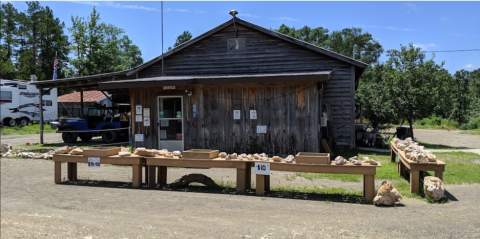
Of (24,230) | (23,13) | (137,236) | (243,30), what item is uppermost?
(243,30)

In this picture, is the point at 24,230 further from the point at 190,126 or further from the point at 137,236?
the point at 190,126

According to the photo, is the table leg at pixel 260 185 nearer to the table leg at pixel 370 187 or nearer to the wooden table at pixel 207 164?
the wooden table at pixel 207 164

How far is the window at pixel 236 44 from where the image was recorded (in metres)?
15.0

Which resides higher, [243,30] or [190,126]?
[243,30]

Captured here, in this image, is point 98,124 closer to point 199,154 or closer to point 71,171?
point 71,171

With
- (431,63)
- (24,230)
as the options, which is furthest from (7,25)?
(431,63)

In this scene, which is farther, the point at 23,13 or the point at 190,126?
the point at 190,126

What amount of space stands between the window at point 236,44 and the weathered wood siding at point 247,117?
10.8ft

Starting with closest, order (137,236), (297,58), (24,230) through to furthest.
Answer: (24,230) → (137,236) → (297,58)

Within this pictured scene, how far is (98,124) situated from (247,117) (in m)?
9.78

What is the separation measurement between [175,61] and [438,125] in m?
34.0

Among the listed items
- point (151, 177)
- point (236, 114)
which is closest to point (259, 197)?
point (151, 177)

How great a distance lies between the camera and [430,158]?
716 cm

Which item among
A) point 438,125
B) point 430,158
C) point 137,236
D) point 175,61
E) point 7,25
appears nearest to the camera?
point 7,25
